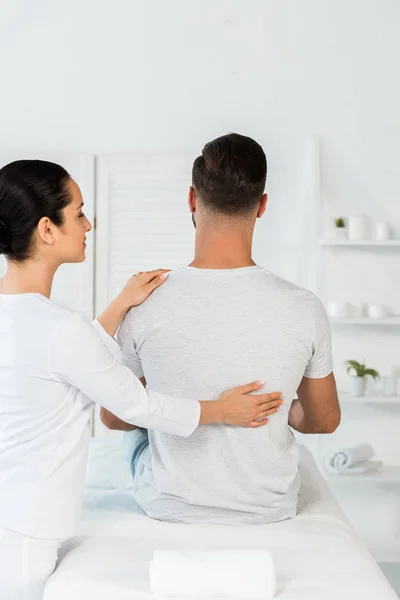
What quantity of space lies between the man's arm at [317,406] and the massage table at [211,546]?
167 millimetres

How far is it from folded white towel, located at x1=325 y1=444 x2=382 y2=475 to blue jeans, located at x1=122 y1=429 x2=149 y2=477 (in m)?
1.44

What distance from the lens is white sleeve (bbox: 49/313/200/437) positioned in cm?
139

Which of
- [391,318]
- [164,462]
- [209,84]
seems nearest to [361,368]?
[391,318]

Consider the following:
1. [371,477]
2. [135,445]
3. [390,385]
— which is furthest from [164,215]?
[135,445]

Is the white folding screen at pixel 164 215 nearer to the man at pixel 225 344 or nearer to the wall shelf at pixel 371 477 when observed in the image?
the wall shelf at pixel 371 477

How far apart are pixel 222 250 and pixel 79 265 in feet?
6.07

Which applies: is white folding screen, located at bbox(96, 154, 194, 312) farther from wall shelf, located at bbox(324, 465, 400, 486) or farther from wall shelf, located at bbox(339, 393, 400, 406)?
wall shelf, located at bbox(324, 465, 400, 486)

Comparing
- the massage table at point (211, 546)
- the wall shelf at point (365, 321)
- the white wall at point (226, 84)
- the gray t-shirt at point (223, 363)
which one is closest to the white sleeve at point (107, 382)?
the gray t-shirt at point (223, 363)

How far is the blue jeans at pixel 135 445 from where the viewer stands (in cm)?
185

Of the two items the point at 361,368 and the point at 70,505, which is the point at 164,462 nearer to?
the point at 70,505

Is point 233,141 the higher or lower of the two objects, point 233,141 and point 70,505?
the higher

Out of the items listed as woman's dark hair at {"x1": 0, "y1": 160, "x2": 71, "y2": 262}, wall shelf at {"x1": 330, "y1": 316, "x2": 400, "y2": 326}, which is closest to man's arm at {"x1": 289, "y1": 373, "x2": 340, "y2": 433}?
woman's dark hair at {"x1": 0, "y1": 160, "x2": 71, "y2": 262}

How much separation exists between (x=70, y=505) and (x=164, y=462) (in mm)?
250

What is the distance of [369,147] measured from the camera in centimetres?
336
